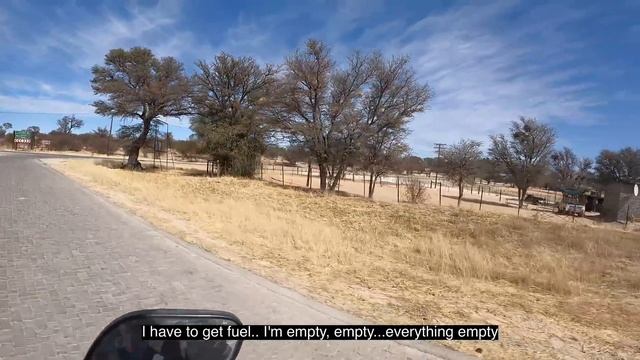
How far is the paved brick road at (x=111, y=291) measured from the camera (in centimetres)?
462

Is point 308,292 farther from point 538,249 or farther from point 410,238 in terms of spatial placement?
point 538,249

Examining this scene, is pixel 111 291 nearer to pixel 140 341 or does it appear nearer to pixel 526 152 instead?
pixel 140 341

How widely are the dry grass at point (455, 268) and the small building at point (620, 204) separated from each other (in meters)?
36.5

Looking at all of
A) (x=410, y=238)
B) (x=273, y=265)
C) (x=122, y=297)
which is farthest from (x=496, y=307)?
(x=410, y=238)

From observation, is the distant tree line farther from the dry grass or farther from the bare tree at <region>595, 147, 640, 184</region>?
the bare tree at <region>595, 147, 640, 184</region>

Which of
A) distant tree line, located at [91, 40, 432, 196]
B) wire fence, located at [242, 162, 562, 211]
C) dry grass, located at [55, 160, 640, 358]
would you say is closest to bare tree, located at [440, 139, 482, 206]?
wire fence, located at [242, 162, 562, 211]

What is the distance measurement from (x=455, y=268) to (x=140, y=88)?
4545 cm

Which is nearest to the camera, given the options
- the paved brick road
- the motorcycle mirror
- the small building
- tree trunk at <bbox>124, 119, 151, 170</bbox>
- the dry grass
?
the motorcycle mirror

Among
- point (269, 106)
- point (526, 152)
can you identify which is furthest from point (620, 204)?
point (269, 106)

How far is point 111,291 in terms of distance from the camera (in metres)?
6.22

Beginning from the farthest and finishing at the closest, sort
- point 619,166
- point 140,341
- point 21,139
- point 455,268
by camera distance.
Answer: point 21,139, point 619,166, point 455,268, point 140,341

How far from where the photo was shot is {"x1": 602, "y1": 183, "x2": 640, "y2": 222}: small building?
4759cm

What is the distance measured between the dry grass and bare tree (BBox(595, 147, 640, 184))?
81.4 meters

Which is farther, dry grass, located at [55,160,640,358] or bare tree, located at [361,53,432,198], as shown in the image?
bare tree, located at [361,53,432,198]
